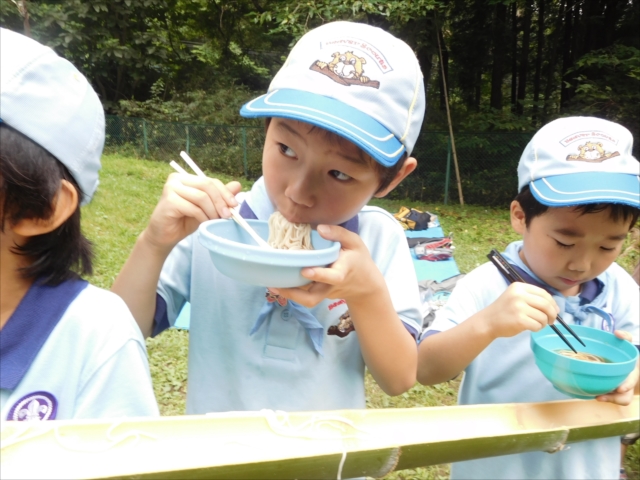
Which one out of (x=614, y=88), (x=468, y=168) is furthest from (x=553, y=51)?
(x=468, y=168)

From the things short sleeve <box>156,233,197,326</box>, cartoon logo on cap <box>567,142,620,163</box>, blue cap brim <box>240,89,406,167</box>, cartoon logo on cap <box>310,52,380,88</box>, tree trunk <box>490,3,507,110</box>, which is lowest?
short sleeve <box>156,233,197,326</box>

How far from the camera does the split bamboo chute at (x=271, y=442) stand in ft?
3.10

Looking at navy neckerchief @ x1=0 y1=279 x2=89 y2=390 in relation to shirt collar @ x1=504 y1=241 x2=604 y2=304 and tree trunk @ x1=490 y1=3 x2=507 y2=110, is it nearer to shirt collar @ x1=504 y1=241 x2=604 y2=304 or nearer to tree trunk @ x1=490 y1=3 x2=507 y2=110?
shirt collar @ x1=504 y1=241 x2=604 y2=304

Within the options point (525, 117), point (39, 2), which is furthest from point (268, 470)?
point (39, 2)

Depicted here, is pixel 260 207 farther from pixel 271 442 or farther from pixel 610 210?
pixel 610 210

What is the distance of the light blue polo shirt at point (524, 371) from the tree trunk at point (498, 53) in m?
15.1

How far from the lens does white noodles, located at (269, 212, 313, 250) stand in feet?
4.55

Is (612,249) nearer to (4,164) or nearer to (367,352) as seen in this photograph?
(367,352)

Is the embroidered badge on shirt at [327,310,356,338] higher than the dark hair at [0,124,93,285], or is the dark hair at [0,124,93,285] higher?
the dark hair at [0,124,93,285]

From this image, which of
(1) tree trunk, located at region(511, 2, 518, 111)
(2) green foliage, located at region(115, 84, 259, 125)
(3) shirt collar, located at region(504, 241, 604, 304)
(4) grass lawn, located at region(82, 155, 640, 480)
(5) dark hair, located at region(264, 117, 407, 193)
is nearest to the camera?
(5) dark hair, located at region(264, 117, 407, 193)

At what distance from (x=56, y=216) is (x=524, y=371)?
5.19 feet

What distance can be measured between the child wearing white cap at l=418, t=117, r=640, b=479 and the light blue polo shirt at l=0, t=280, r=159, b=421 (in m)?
0.97

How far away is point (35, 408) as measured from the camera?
1.16m

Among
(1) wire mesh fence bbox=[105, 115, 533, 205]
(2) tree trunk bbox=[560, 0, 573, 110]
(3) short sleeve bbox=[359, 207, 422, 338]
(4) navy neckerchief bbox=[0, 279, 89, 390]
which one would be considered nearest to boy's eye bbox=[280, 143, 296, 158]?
(3) short sleeve bbox=[359, 207, 422, 338]
